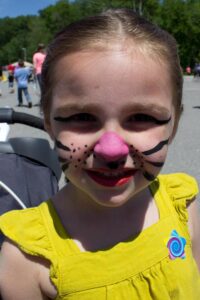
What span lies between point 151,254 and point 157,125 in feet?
1.25

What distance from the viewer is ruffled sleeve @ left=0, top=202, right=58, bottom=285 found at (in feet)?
3.81

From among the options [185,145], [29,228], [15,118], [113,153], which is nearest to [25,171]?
[15,118]

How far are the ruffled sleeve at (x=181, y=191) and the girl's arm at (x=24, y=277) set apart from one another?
1.53ft

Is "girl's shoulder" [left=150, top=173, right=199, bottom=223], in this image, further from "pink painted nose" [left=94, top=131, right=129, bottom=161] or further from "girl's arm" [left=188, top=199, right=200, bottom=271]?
"pink painted nose" [left=94, top=131, right=129, bottom=161]

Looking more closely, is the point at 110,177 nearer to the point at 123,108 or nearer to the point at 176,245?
the point at 123,108

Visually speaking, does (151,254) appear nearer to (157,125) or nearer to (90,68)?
(157,125)

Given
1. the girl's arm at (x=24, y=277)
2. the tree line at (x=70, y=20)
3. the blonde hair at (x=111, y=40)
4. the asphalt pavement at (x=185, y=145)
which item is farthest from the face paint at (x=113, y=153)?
the tree line at (x=70, y=20)

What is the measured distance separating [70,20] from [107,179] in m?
32.3

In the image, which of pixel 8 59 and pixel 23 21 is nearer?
pixel 8 59

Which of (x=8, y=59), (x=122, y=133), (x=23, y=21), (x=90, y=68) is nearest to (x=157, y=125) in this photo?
(x=122, y=133)

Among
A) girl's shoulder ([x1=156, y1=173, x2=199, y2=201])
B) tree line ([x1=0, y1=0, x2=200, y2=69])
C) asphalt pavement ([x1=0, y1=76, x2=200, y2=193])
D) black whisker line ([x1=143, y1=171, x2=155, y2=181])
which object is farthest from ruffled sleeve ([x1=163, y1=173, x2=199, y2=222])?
tree line ([x1=0, y1=0, x2=200, y2=69])

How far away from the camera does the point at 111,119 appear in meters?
1.06

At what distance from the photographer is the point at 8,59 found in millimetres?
77562

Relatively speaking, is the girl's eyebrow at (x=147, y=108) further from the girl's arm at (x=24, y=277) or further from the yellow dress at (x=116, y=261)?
the girl's arm at (x=24, y=277)
